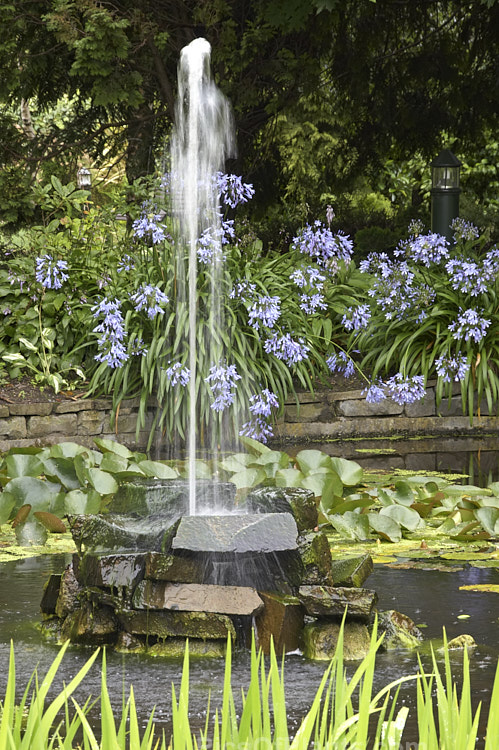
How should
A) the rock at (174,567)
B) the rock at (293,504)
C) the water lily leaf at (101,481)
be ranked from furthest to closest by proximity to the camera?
the water lily leaf at (101,481)
the rock at (293,504)
the rock at (174,567)

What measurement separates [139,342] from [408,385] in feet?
5.77

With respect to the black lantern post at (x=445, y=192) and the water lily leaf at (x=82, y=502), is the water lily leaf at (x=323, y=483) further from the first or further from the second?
the black lantern post at (x=445, y=192)

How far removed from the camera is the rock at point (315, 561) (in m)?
2.85

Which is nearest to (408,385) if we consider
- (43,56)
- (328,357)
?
(328,357)

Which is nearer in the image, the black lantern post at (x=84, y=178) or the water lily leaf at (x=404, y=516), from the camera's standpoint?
the water lily leaf at (x=404, y=516)

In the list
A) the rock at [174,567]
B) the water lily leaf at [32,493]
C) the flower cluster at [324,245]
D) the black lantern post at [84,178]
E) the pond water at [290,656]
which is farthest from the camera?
the black lantern post at [84,178]

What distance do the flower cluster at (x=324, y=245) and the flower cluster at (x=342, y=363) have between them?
77 cm

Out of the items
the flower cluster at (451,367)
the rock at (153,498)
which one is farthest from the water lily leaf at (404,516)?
the flower cluster at (451,367)

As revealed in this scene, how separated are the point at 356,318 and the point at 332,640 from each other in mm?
4498

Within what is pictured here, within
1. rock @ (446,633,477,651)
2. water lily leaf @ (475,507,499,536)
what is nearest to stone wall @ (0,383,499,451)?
water lily leaf @ (475,507,499,536)

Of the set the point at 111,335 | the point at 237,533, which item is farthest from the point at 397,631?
the point at 111,335

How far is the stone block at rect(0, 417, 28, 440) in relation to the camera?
6.32 metres

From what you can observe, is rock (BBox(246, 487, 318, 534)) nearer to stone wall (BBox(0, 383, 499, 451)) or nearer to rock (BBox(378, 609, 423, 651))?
rock (BBox(378, 609, 423, 651))

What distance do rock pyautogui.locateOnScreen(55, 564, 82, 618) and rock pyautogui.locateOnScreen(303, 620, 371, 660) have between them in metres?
0.66
